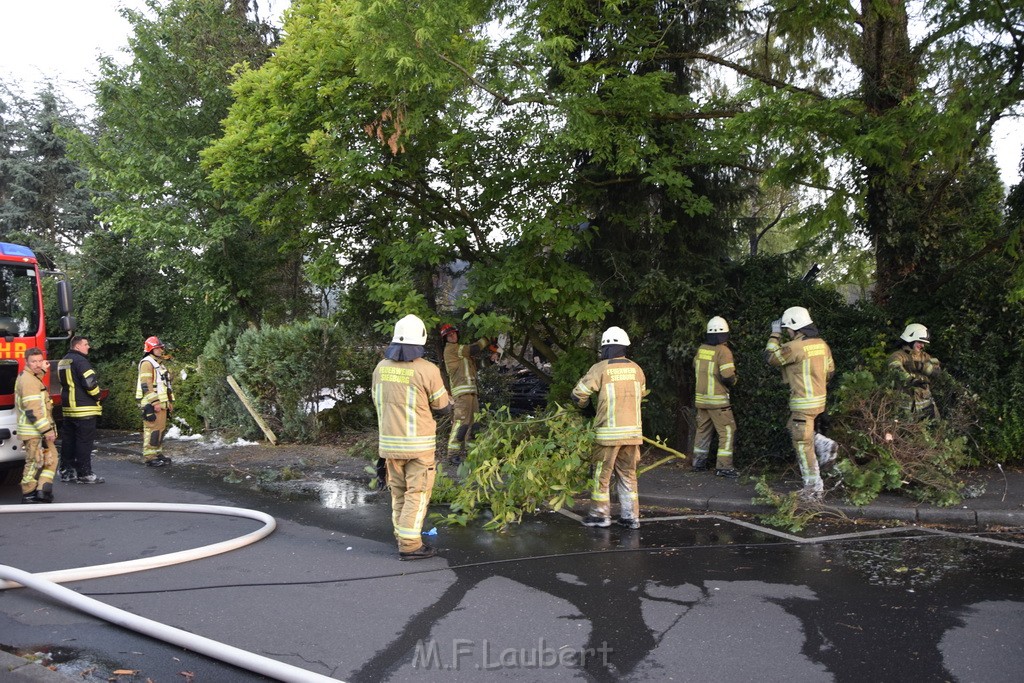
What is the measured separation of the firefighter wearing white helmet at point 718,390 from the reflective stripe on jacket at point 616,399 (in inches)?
97.7

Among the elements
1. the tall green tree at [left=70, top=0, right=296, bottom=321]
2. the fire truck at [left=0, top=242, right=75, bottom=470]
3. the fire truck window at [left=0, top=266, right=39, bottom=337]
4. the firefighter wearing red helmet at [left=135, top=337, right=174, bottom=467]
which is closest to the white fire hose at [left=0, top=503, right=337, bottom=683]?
the fire truck at [left=0, top=242, right=75, bottom=470]

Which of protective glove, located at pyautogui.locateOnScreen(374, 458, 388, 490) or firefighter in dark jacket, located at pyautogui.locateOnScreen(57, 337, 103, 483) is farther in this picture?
firefighter in dark jacket, located at pyautogui.locateOnScreen(57, 337, 103, 483)

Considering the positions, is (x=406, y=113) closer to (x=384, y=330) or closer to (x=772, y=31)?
(x=384, y=330)

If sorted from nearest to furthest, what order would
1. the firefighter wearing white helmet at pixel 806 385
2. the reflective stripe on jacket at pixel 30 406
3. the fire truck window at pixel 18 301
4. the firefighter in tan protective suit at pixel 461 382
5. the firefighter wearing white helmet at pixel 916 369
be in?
the firefighter wearing white helmet at pixel 806 385, the firefighter wearing white helmet at pixel 916 369, the reflective stripe on jacket at pixel 30 406, the fire truck window at pixel 18 301, the firefighter in tan protective suit at pixel 461 382

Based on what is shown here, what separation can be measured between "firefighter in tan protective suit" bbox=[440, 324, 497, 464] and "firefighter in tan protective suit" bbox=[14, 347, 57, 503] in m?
4.60

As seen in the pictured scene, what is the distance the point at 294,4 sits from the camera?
1023cm

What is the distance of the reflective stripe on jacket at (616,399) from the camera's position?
704 centimetres

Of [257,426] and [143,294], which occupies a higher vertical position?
Result: [143,294]

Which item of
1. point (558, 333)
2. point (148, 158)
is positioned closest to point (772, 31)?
point (558, 333)

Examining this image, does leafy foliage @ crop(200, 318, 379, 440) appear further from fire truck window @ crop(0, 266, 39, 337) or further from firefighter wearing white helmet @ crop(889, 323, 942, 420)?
firefighter wearing white helmet @ crop(889, 323, 942, 420)

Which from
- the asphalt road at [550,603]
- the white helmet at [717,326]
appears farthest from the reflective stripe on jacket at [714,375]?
the asphalt road at [550,603]

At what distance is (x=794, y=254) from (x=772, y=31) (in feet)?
9.49

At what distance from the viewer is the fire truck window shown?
9.00 meters

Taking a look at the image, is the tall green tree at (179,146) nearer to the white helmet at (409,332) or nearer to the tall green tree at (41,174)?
the white helmet at (409,332)
